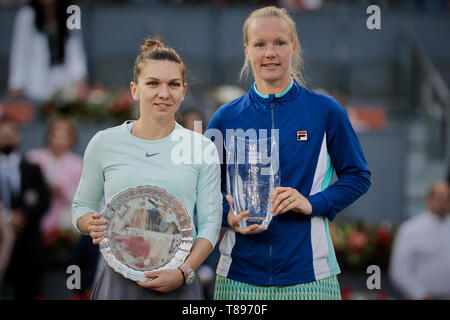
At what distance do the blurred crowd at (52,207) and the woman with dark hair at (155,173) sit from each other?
719 millimetres

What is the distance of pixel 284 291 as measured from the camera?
186 centimetres

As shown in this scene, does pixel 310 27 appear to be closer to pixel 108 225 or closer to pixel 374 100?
pixel 374 100

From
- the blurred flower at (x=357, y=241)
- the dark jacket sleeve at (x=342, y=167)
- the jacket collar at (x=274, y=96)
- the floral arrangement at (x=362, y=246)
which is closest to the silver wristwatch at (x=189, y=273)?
the dark jacket sleeve at (x=342, y=167)

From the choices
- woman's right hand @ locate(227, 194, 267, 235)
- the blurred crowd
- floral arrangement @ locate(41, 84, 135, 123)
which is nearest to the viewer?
woman's right hand @ locate(227, 194, 267, 235)

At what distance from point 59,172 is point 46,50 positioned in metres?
1.78

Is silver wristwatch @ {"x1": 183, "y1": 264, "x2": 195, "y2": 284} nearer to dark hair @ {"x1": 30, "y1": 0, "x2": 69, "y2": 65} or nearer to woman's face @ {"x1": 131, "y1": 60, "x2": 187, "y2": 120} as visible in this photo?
woman's face @ {"x1": 131, "y1": 60, "x2": 187, "y2": 120}

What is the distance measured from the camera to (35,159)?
14.7ft

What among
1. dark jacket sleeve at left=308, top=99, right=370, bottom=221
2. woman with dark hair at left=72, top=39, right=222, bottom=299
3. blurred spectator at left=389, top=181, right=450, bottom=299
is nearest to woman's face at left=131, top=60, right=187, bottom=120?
woman with dark hair at left=72, top=39, right=222, bottom=299

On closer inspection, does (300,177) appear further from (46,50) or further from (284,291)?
(46,50)

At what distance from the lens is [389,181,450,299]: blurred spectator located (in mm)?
3287

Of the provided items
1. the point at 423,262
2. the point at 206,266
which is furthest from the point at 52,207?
the point at 423,262

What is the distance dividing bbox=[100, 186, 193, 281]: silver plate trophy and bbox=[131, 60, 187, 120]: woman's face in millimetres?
219
